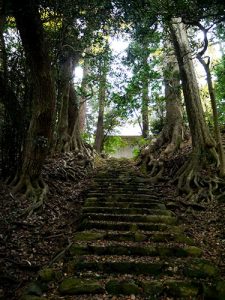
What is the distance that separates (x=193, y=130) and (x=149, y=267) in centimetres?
484

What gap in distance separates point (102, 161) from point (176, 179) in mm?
5786

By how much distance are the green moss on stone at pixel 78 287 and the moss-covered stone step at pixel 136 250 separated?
2.63ft

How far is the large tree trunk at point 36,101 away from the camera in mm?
5805

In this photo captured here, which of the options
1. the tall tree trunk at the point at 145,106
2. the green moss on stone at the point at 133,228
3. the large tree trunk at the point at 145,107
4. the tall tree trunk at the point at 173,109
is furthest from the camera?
the large tree trunk at the point at 145,107

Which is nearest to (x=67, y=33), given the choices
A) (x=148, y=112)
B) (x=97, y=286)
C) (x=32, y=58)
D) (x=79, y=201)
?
(x=32, y=58)

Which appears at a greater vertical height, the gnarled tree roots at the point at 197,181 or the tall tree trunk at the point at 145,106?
the tall tree trunk at the point at 145,106

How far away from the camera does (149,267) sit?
4.38 m

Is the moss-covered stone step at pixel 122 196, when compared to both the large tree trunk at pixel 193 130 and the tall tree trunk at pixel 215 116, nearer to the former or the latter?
the large tree trunk at pixel 193 130

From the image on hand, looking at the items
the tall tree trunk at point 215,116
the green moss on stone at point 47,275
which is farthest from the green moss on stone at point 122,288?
the tall tree trunk at point 215,116

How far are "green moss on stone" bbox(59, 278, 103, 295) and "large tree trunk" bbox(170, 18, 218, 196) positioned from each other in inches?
157

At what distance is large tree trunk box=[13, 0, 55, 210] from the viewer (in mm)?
5805

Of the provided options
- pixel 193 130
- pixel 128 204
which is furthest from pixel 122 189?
pixel 193 130

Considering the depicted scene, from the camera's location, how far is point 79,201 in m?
7.53

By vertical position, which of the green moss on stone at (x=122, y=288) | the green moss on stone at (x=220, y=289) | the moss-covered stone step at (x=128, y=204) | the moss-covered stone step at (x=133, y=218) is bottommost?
the green moss on stone at (x=220, y=289)
